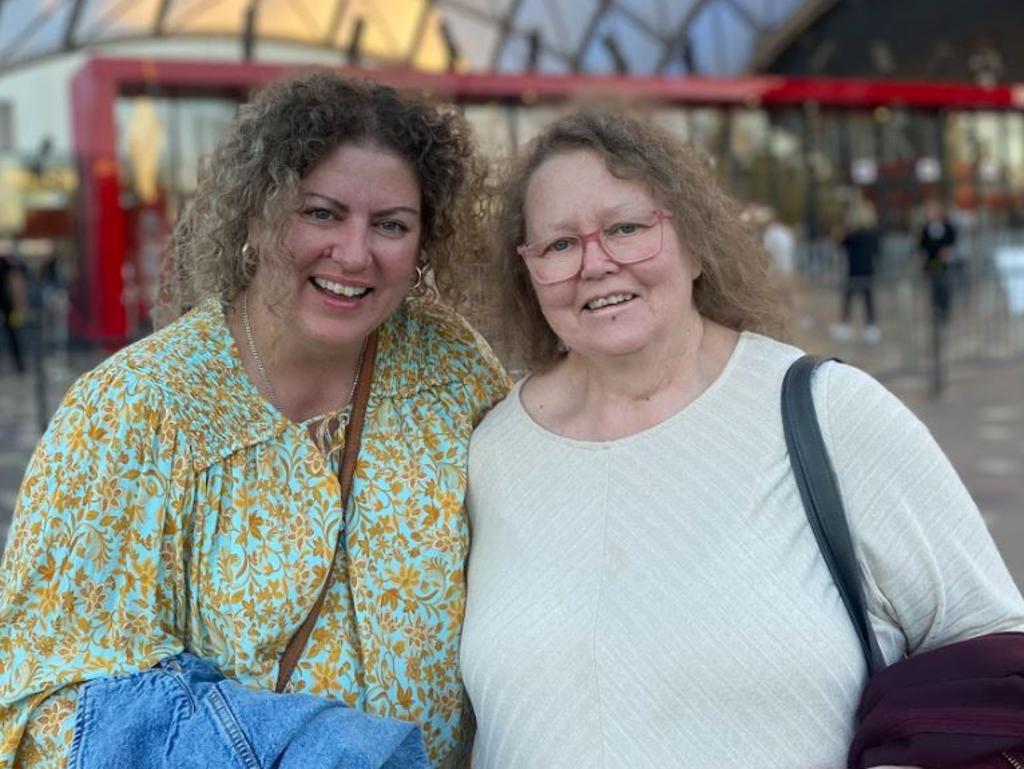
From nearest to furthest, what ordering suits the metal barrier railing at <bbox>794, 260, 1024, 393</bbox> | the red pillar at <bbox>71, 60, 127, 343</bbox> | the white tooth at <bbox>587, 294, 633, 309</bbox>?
the white tooth at <bbox>587, 294, 633, 309</bbox>, the metal barrier railing at <bbox>794, 260, 1024, 393</bbox>, the red pillar at <bbox>71, 60, 127, 343</bbox>

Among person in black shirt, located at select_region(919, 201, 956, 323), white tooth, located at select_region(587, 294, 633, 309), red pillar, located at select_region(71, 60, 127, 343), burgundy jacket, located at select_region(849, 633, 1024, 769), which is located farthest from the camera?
person in black shirt, located at select_region(919, 201, 956, 323)

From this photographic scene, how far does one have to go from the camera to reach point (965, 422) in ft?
33.5

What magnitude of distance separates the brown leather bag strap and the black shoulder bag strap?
2.46 ft

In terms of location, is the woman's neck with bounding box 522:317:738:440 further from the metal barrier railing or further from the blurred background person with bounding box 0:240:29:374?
the blurred background person with bounding box 0:240:29:374

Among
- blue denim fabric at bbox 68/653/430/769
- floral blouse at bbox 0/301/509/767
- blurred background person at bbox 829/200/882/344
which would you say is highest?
floral blouse at bbox 0/301/509/767

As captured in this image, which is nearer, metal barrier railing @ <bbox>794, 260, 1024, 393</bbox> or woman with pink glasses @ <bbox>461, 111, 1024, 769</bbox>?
woman with pink glasses @ <bbox>461, 111, 1024, 769</bbox>

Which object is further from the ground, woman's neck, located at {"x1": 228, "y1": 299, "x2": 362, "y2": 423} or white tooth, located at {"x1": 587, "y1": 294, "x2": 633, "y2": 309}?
white tooth, located at {"x1": 587, "y1": 294, "x2": 633, "y2": 309}

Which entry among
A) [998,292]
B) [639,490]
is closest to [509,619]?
[639,490]

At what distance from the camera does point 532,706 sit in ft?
6.61

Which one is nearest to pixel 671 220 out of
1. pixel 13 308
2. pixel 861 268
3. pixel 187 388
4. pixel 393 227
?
pixel 393 227

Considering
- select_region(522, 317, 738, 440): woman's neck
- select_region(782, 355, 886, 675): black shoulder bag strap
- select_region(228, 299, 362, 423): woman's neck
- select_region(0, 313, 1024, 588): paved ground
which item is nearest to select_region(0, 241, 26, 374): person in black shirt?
select_region(0, 313, 1024, 588): paved ground

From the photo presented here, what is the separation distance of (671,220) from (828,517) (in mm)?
596

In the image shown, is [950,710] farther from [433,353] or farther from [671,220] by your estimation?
[433,353]

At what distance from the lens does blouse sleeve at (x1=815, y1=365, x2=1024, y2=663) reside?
1905 mm
